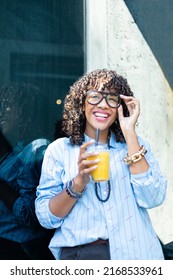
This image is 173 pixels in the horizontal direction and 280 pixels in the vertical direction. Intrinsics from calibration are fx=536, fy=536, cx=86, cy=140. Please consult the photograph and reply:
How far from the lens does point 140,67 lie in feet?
11.1

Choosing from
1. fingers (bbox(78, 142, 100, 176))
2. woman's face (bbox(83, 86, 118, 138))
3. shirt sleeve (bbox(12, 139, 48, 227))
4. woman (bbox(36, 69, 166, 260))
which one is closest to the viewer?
fingers (bbox(78, 142, 100, 176))

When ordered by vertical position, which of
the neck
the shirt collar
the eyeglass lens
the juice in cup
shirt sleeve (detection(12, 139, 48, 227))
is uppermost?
the eyeglass lens

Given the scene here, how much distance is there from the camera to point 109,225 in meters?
2.31

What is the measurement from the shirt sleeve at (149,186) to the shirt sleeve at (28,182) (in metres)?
0.81

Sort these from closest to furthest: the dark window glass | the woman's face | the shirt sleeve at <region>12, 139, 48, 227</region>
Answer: the woman's face → the shirt sleeve at <region>12, 139, 48, 227</region> → the dark window glass

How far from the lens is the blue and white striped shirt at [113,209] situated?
91.0 inches

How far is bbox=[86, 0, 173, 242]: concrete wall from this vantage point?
3.29 meters

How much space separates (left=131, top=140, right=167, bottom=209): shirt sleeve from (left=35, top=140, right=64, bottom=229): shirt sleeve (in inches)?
13.3

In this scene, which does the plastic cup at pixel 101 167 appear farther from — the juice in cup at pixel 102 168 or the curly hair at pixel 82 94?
the curly hair at pixel 82 94

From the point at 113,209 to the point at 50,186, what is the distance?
0.98 ft

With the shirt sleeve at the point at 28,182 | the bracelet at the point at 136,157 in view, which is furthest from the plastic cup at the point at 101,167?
the shirt sleeve at the point at 28,182

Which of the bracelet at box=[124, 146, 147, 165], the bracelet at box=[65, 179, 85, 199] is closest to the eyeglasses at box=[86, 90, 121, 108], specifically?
the bracelet at box=[124, 146, 147, 165]

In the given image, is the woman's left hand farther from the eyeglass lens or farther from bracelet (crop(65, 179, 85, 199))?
bracelet (crop(65, 179, 85, 199))
